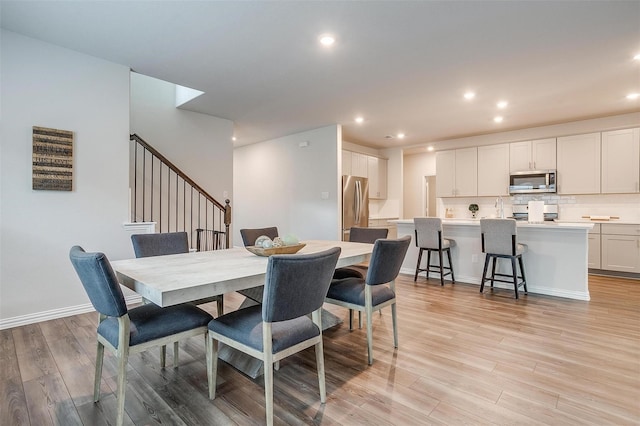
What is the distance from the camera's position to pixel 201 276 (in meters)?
1.68

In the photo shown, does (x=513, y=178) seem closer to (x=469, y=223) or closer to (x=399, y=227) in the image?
(x=469, y=223)

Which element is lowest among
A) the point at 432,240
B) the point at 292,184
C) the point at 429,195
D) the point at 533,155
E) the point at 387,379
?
the point at 387,379

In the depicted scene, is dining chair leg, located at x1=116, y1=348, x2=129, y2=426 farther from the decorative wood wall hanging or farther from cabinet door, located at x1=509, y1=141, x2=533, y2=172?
cabinet door, located at x1=509, y1=141, x2=533, y2=172

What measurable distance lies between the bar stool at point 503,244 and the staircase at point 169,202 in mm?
3396

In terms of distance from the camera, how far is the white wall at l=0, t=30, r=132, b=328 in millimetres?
2900

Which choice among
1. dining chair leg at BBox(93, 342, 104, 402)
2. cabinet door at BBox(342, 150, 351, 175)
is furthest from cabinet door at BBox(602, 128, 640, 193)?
dining chair leg at BBox(93, 342, 104, 402)

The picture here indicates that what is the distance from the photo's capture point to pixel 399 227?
17.3 ft

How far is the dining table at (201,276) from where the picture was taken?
1.48m

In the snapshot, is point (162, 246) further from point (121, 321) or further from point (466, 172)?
point (466, 172)

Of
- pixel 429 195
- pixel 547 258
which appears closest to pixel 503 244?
pixel 547 258

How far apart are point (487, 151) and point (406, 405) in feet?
18.8

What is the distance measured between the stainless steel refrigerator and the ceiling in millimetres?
1575

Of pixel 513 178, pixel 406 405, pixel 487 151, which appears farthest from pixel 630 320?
pixel 487 151

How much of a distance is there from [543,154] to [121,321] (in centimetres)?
658
